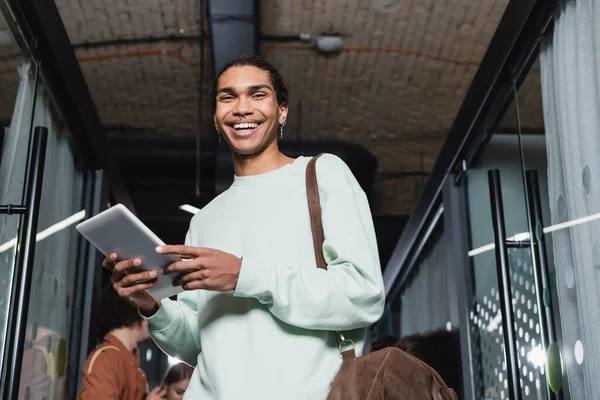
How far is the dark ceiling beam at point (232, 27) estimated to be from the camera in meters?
4.43

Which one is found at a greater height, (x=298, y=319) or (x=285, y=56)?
(x=285, y=56)

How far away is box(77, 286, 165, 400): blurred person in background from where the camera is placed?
2.95 meters

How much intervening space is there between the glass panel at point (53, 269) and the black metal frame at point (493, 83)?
1.83m

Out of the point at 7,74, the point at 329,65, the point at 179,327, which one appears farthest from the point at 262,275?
the point at 329,65

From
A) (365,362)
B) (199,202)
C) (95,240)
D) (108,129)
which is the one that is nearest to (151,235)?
(95,240)

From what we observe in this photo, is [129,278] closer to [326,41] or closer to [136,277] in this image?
[136,277]

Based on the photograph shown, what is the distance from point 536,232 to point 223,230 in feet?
4.54

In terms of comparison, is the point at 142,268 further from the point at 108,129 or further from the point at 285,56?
the point at 108,129

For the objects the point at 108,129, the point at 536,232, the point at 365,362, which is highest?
the point at 108,129

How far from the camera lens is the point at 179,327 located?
1.55m

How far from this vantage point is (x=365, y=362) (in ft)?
4.33

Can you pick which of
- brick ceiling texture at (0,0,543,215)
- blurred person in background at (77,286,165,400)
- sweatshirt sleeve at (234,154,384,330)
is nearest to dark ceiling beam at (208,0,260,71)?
brick ceiling texture at (0,0,543,215)

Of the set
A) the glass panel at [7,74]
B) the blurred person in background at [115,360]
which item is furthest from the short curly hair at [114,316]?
the glass panel at [7,74]

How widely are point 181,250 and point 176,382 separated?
2517 mm
